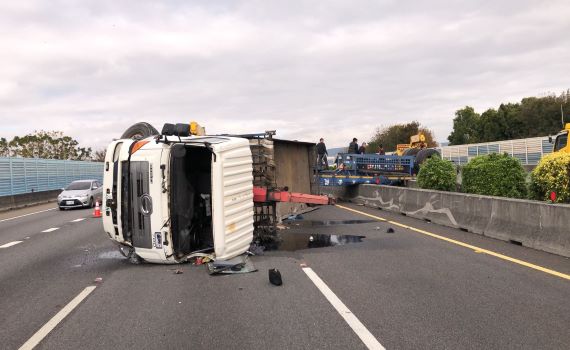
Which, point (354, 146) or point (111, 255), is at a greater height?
point (354, 146)

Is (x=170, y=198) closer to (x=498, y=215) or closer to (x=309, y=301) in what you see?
(x=309, y=301)

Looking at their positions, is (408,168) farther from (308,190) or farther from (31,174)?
(31,174)

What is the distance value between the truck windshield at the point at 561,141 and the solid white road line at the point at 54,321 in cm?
1255

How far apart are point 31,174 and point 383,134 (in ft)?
231

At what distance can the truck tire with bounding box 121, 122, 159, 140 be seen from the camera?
11141 millimetres

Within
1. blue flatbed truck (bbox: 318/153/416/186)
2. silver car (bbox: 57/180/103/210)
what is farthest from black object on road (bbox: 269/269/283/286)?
silver car (bbox: 57/180/103/210)

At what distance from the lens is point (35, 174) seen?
118 ft

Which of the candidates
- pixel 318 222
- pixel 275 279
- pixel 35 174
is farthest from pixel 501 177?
pixel 35 174

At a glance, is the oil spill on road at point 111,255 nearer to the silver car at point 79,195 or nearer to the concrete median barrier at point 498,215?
the concrete median barrier at point 498,215

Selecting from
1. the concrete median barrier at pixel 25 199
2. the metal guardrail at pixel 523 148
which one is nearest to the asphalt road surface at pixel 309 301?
the concrete median barrier at pixel 25 199

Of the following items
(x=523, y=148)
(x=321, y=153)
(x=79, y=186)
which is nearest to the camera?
(x=321, y=153)

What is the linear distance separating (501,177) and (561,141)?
7.20 ft

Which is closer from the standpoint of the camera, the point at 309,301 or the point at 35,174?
the point at 309,301

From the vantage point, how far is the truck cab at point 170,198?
8.14 metres
